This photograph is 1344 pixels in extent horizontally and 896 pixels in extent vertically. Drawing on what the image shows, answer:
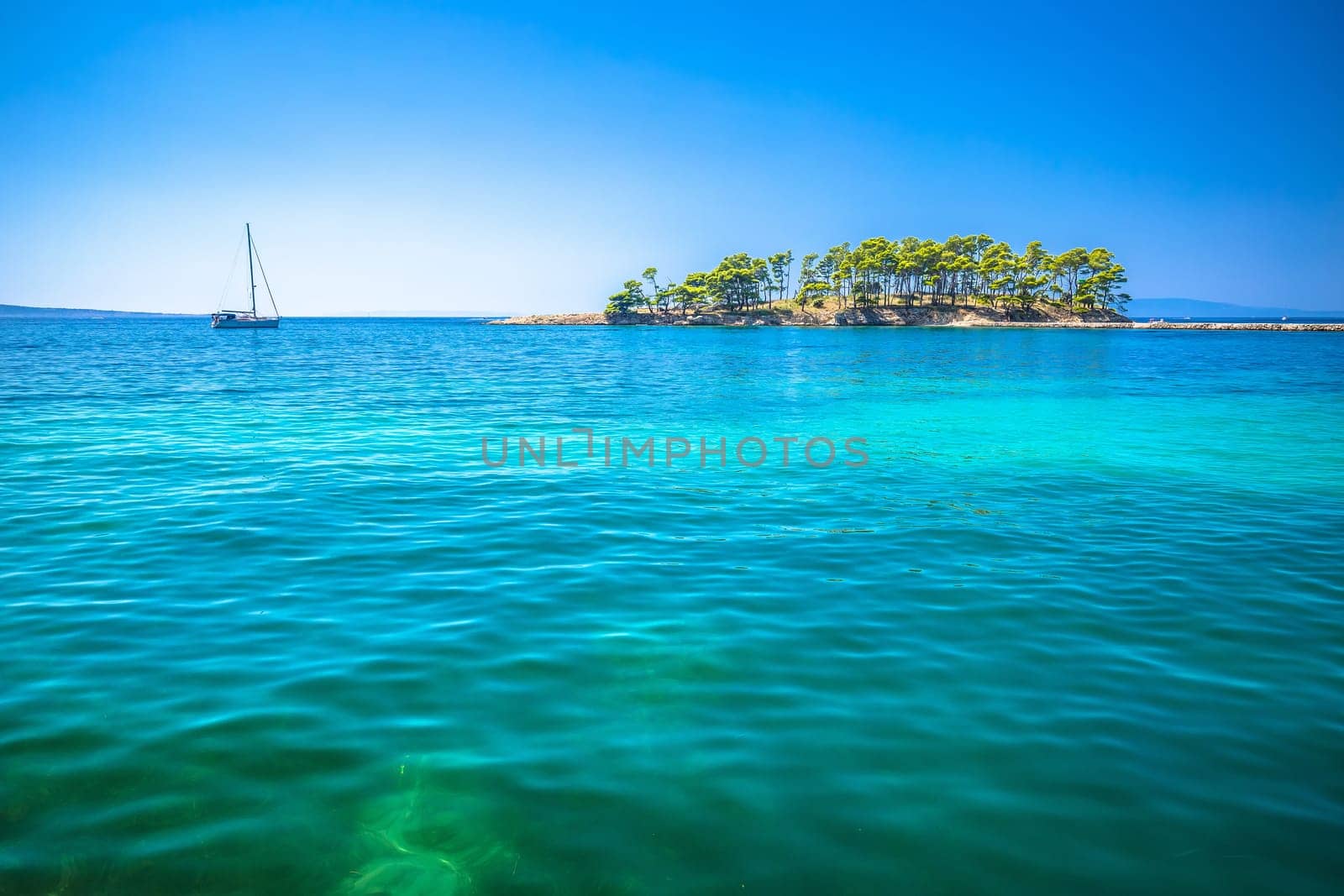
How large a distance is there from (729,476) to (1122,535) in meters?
7.04

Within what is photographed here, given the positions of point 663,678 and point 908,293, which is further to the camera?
point 908,293

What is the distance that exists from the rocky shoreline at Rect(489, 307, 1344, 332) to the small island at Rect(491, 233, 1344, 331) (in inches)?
9.0

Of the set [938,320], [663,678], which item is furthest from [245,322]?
[663,678]

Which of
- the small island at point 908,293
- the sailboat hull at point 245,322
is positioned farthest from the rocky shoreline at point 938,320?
the sailboat hull at point 245,322

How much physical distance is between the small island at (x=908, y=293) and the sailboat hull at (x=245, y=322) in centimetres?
7033

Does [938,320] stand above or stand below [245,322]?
above

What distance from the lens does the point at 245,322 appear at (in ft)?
363

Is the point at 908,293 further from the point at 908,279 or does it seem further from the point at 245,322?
the point at 245,322

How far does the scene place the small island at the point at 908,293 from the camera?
13612cm

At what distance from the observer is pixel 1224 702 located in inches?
232

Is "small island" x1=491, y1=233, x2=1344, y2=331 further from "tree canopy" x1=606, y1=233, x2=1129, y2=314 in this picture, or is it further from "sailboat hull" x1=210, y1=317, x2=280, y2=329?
"sailboat hull" x1=210, y1=317, x2=280, y2=329

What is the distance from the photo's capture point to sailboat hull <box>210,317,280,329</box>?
10944 cm

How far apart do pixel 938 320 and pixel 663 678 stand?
143513mm

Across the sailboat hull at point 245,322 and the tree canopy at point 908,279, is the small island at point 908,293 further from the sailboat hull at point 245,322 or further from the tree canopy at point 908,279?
the sailboat hull at point 245,322
